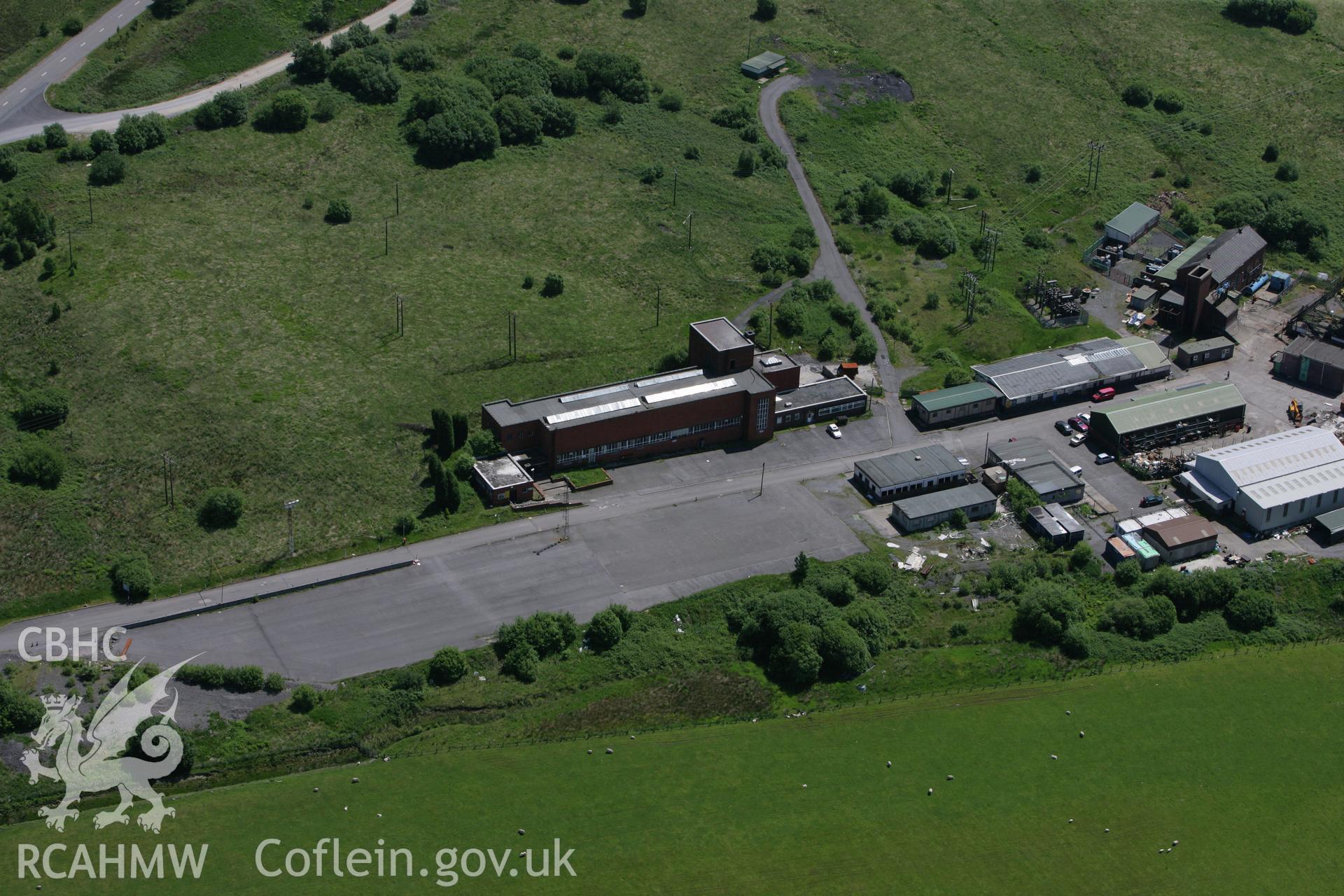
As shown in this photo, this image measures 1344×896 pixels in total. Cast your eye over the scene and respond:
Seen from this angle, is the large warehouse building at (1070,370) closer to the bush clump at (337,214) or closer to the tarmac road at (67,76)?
the bush clump at (337,214)

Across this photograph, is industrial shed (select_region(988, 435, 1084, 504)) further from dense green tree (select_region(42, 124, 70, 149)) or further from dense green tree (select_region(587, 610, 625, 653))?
dense green tree (select_region(42, 124, 70, 149))

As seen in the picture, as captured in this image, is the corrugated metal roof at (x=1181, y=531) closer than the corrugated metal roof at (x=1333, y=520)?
Yes

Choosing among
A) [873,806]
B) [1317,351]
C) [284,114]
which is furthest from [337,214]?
[1317,351]

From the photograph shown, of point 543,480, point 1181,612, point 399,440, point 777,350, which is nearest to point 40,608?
point 399,440

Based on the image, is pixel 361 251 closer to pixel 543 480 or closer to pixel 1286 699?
pixel 543 480

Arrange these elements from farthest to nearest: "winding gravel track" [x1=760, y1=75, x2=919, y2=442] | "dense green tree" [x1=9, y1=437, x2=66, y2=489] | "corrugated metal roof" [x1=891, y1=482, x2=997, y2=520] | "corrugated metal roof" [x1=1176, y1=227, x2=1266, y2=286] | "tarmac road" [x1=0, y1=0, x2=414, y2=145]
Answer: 1. "tarmac road" [x1=0, y1=0, x2=414, y2=145]
2. "corrugated metal roof" [x1=1176, y1=227, x2=1266, y2=286]
3. "winding gravel track" [x1=760, y1=75, x2=919, y2=442]
4. "corrugated metal roof" [x1=891, y1=482, x2=997, y2=520]
5. "dense green tree" [x1=9, y1=437, x2=66, y2=489]

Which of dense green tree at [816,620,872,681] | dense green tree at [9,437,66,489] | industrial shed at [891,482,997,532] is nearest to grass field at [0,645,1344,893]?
dense green tree at [816,620,872,681]

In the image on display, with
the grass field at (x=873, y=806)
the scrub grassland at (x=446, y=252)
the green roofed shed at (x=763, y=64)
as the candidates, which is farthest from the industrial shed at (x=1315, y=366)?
the green roofed shed at (x=763, y=64)
